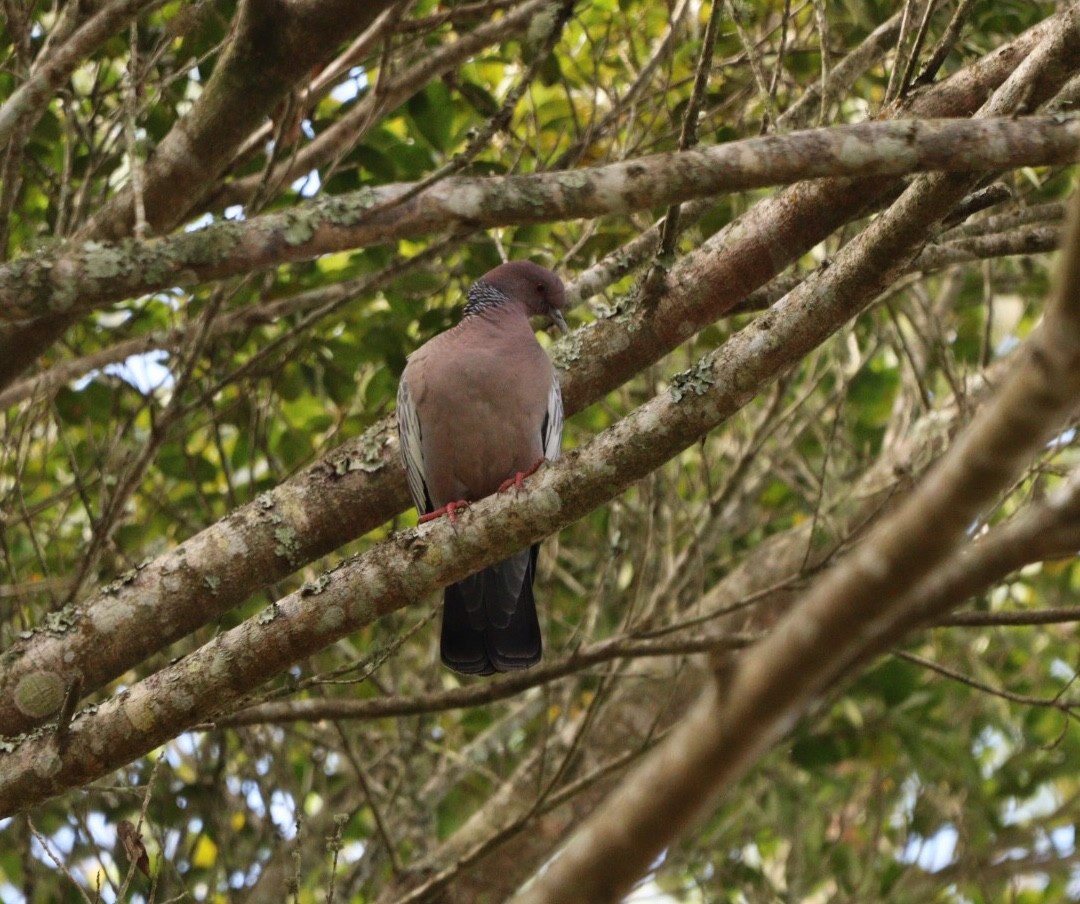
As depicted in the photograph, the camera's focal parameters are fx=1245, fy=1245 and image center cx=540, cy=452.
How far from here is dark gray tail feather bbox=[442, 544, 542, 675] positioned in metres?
4.29

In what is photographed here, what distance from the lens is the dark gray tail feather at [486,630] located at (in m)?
4.29

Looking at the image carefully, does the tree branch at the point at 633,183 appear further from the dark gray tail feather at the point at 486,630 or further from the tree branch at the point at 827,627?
the dark gray tail feather at the point at 486,630

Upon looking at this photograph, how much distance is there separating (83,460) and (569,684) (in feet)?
8.26

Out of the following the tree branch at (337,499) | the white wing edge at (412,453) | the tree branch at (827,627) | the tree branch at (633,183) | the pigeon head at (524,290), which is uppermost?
the pigeon head at (524,290)

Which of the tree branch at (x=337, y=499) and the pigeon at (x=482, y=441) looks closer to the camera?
the tree branch at (x=337, y=499)

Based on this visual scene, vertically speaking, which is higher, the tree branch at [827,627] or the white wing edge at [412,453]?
the white wing edge at [412,453]

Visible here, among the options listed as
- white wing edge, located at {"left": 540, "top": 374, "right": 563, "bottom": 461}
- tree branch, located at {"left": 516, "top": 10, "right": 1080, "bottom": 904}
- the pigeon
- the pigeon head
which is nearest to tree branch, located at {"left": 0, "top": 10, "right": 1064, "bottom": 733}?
white wing edge, located at {"left": 540, "top": 374, "right": 563, "bottom": 461}

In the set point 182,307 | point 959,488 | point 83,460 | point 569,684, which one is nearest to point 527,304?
point 182,307

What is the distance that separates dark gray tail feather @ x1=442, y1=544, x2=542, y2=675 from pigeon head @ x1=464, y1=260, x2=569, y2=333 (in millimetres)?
1006

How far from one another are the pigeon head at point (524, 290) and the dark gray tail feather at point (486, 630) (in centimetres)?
101

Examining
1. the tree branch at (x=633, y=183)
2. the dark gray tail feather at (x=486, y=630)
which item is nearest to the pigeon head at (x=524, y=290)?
the dark gray tail feather at (x=486, y=630)

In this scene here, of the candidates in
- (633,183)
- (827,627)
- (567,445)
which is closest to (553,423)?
(633,183)

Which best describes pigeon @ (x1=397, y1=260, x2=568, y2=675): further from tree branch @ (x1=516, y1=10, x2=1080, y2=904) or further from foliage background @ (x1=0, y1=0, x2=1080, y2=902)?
tree branch @ (x1=516, y1=10, x2=1080, y2=904)

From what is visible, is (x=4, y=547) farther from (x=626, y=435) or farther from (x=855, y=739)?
(x=855, y=739)
